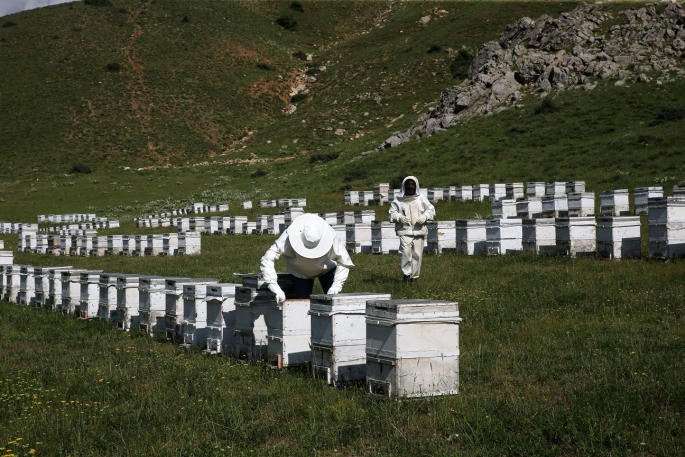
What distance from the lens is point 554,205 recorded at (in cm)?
2880

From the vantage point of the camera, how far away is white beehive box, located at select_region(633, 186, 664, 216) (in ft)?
98.4

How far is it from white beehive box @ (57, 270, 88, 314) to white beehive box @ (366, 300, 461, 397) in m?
12.3

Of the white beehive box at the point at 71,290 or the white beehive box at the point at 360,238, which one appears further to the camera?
the white beehive box at the point at 360,238

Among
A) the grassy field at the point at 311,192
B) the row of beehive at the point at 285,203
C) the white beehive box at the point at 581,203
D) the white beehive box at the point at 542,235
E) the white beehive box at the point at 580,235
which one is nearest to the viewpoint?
the grassy field at the point at 311,192

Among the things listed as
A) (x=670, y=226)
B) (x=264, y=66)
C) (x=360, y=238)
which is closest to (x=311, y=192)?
(x=360, y=238)

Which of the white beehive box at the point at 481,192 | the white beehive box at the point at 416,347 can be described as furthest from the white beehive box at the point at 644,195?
the white beehive box at the point at 416,347

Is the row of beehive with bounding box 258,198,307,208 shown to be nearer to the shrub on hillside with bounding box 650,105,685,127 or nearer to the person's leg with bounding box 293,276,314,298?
the shrub on hillside with bounding box 650,105,685,127

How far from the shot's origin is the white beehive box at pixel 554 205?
2878cm

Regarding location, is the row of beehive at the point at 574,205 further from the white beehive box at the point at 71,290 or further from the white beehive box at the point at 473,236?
the white beehive box at the point at 71,290

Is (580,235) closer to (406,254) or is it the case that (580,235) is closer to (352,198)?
(406,254)

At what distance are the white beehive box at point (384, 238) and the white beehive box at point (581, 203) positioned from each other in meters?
6.81

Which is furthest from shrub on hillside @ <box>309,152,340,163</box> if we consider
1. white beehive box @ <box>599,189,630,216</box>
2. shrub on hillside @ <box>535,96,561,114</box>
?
white beehive box @ <box>599,189,630,216</box>

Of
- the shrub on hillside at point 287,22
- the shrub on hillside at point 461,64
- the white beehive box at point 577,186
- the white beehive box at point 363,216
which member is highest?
the shrub on hillside at point 287,22

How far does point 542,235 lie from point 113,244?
21.0 meters
